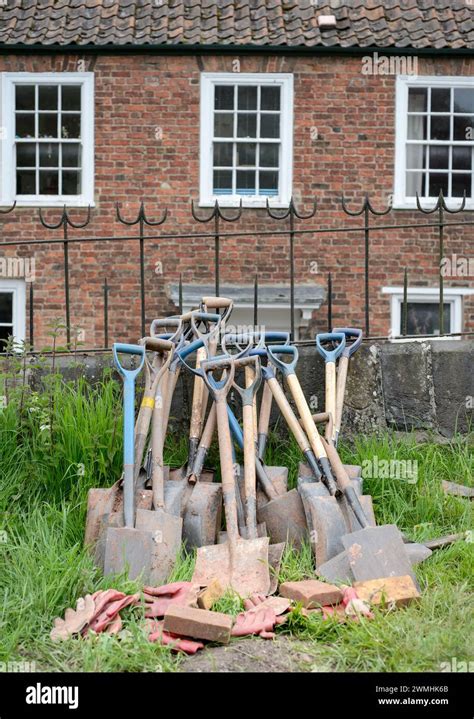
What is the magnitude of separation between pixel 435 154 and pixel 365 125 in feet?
3.52

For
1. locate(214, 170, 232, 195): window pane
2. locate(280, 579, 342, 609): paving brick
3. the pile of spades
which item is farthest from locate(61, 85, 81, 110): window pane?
locate(280, 579, 342, 609): paving brick

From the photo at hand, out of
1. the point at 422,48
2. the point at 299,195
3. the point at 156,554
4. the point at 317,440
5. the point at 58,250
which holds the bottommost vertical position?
the point at 156,554

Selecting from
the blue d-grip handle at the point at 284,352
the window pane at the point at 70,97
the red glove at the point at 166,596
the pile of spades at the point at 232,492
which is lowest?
the red glove at the point at 166,596

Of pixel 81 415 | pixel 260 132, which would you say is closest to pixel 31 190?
pixel 260 132

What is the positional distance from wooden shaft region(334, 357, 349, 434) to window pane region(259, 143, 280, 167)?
747 centimetres

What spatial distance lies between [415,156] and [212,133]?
2.69 meters

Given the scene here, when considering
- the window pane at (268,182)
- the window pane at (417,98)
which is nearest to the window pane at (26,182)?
the window pane at (268,182)

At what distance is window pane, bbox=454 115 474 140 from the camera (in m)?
12.4

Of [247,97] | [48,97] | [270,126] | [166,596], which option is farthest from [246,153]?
[166,596]

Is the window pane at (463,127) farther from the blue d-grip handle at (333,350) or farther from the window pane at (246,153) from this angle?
the blue d-grip handle at (333,350)

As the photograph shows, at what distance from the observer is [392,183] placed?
12195 mm

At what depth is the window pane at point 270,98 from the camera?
40.2ft

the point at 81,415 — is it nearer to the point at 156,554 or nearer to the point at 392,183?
the point at 156,554

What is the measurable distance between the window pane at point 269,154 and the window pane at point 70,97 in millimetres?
2474
